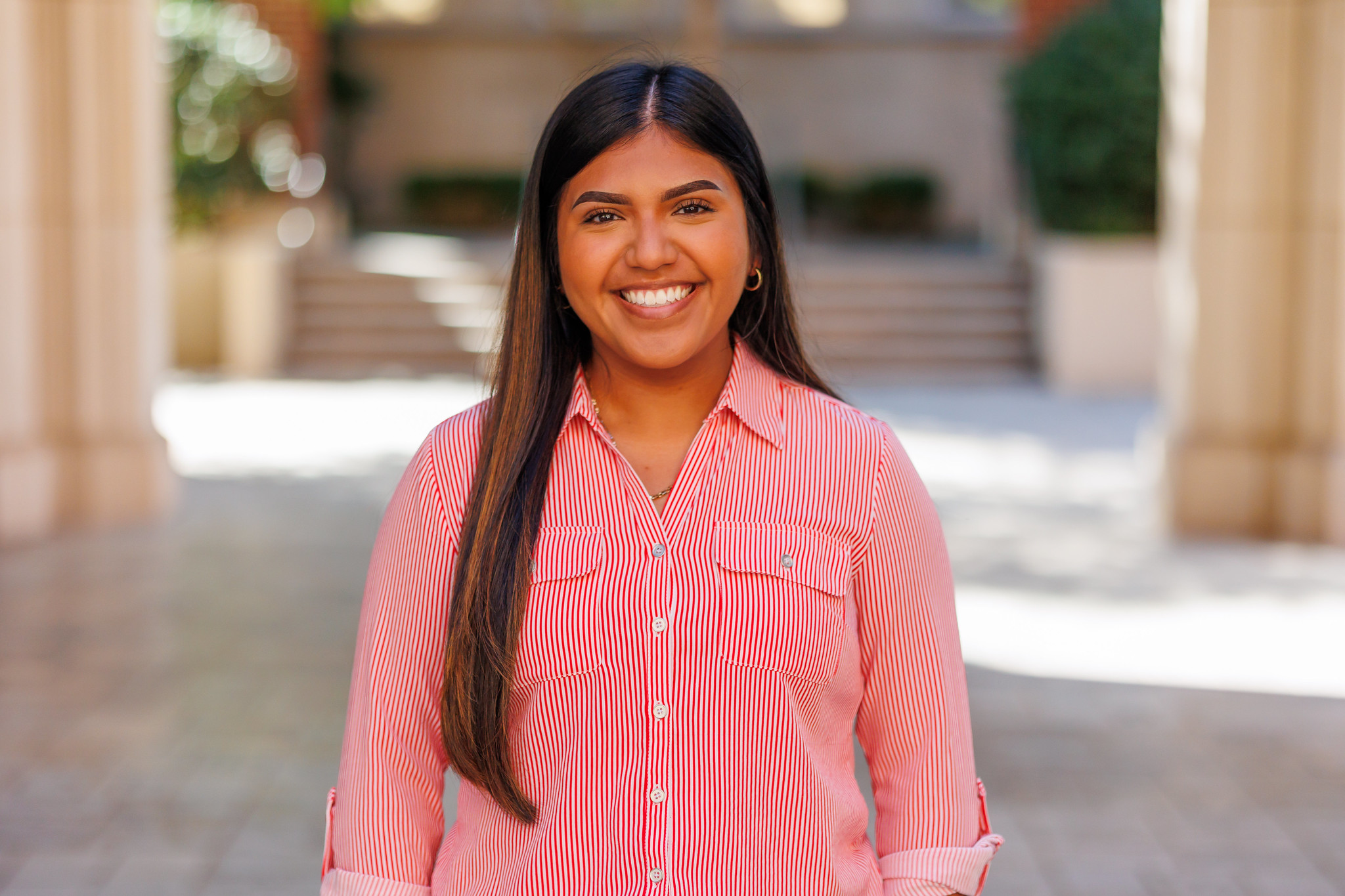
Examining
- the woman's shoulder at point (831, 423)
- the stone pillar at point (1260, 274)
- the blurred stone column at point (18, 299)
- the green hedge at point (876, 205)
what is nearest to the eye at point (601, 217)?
the woman's shoulder at point (831, 423)

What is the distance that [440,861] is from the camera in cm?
188

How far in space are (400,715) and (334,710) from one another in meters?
2.98

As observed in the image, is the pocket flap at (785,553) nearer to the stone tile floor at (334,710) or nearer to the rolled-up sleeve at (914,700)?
the rolled-up sleeve at (914,700)

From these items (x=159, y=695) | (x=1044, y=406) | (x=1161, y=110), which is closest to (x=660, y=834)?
(x=159, y=695)

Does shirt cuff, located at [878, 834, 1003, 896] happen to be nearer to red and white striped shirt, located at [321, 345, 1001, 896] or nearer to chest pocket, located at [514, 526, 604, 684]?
red and white striped shirt, located at [321, 345, 1001, 896]

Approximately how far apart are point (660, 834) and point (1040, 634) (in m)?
4.03

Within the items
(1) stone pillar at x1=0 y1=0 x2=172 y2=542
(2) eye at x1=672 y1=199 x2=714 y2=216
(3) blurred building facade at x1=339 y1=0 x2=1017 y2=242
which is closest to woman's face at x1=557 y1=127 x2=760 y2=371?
(2) eye at x1=672 y1=199 x2=714 y2=216

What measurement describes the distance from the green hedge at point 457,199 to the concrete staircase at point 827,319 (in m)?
7.76

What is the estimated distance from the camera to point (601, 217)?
71.6 inches

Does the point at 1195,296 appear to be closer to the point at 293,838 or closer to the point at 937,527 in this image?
the point at 293,838

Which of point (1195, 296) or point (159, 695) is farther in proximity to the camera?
point (1195, 296)

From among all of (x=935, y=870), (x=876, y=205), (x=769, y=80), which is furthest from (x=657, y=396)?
(x=769, y=80)

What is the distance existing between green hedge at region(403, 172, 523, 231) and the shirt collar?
21.0 meters

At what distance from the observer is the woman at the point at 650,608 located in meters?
1.75
